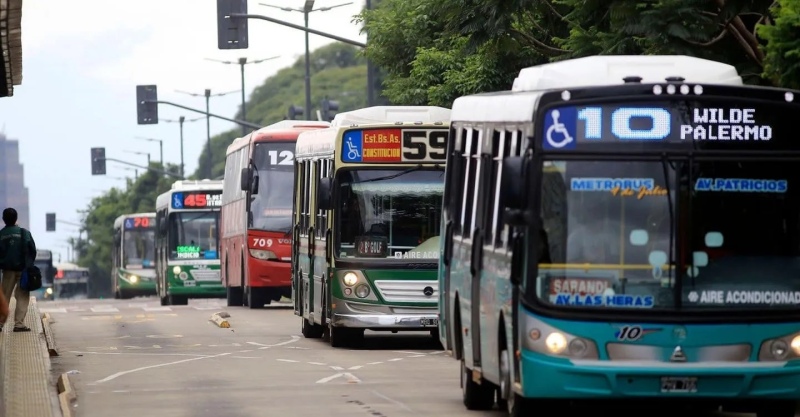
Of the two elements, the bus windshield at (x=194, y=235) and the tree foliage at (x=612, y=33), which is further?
the bus windshield at (x=194, y=235)

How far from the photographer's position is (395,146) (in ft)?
77.1

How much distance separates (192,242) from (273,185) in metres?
11.9

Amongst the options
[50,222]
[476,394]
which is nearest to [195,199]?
[476,394]

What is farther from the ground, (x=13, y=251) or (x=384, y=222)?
(x=384, y=222)

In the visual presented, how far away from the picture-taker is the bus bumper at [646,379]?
12609 mm

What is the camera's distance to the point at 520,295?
1288 cm

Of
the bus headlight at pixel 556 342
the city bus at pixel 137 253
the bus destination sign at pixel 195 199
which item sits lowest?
the city bus at pixel 137 253

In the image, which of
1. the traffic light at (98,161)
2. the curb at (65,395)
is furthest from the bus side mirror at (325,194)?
the traffic light at (98,161)

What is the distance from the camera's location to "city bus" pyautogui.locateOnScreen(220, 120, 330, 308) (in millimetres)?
38281

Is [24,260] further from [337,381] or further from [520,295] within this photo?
[520,295]

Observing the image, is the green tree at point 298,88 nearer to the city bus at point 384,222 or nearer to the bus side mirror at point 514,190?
the city bus at point 384,222

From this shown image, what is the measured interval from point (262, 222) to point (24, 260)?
42.6ft

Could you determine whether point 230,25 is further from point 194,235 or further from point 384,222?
point 194,235

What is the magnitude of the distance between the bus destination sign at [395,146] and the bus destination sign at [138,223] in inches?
1788
